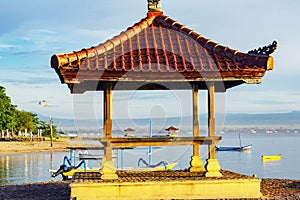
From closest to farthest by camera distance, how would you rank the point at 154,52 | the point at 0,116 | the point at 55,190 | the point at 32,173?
the point at 154,52, the point at 55,190, the point at 32,173, the point at 0,116

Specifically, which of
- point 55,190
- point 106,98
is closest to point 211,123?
point 106,98

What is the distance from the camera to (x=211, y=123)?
42.3ft

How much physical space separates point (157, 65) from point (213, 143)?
7.95ft

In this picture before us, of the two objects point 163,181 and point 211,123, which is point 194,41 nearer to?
point 211,123

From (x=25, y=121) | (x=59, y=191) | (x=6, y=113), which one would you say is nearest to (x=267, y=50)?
(x=59, y=191)

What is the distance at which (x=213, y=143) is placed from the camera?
12781 millimetres

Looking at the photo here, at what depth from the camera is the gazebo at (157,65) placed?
1188cm

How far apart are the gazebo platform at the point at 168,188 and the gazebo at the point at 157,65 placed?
0.57 metres

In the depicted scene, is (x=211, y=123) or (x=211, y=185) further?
(x=211, y=123)

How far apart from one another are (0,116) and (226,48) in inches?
2332

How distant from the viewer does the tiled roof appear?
11.8 meters

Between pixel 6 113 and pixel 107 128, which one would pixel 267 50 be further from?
pixel 6 113

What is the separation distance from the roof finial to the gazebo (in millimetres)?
775

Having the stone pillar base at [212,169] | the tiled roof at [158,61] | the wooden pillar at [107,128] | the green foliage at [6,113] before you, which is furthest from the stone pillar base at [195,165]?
the green foliage at [6,113]
